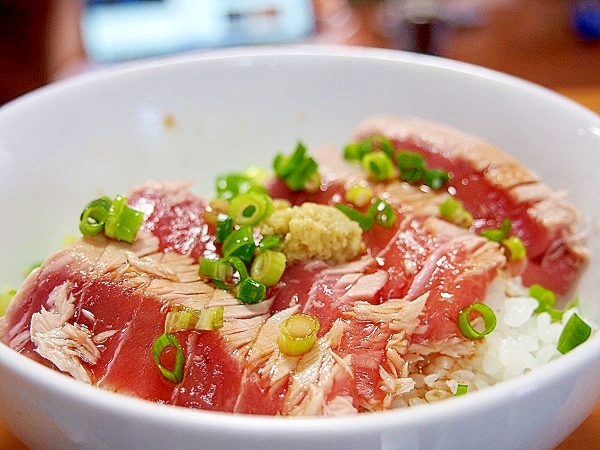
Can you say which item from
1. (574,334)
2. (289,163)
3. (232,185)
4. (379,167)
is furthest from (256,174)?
(574,334)

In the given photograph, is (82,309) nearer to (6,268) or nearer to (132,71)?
(6,268)

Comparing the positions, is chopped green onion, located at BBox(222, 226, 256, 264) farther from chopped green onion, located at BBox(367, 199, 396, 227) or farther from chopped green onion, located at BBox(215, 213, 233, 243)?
chopped green onion, located at BBox(367, 199, 396, 227)

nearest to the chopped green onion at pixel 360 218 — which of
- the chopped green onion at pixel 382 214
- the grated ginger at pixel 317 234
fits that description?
the chopped green onion at pixel 382 214

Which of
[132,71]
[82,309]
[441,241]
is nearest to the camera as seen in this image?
[82,309]

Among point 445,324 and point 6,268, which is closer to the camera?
point 445,324

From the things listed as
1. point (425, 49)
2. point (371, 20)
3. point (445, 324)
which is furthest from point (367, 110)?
point (371, 20)

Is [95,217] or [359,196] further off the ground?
[95,217]

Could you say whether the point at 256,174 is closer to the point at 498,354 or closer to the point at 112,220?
the point at 112,220

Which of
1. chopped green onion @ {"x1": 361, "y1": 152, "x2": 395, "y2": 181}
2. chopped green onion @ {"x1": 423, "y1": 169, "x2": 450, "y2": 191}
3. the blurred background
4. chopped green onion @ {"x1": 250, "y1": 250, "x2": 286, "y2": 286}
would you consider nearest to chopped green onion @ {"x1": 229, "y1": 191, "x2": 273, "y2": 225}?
chopped green onion @ {"x1": 250, "y1": 250, "x2": 286, "y2": 286}
